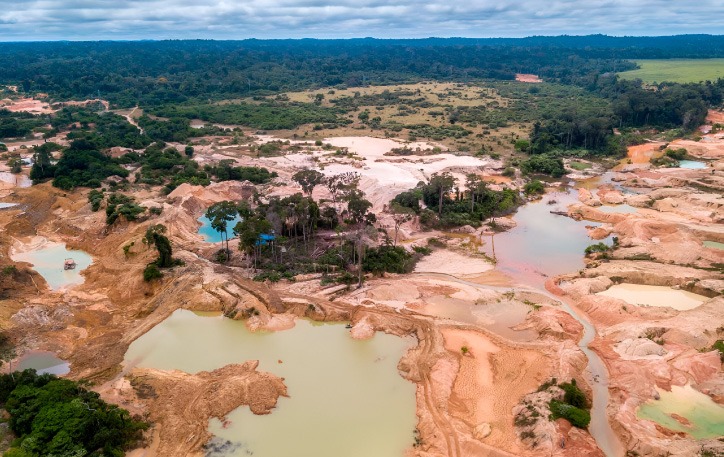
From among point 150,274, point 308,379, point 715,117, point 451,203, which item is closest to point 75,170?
point 150,274

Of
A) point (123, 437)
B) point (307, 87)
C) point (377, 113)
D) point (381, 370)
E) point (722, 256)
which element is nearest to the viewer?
point (123, 437)

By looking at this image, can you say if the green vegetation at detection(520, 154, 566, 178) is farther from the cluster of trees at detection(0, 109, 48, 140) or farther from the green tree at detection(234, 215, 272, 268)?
the cluster of trees at detection(0, 109, 48, 140)

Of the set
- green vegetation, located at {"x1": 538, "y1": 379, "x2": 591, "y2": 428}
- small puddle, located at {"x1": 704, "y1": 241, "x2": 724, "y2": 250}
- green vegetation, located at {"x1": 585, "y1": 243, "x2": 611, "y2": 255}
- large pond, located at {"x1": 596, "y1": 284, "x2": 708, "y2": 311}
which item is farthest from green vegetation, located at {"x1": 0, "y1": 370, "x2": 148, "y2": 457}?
small puddle, located at {"x1": 704, "y1": 241, "x2": 724, "y2": 250}

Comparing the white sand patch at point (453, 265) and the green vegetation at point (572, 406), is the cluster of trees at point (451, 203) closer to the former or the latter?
the white sand patch at point (453, 265)

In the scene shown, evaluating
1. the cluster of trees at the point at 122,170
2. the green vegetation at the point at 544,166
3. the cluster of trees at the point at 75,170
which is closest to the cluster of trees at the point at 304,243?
the cluster of trees at the point at 122,170

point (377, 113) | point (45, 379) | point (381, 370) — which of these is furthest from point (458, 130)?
point (45, 379)

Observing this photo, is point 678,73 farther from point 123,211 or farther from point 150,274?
point 150,274

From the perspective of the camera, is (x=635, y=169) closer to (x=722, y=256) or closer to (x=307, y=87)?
(x=722, y=256)
